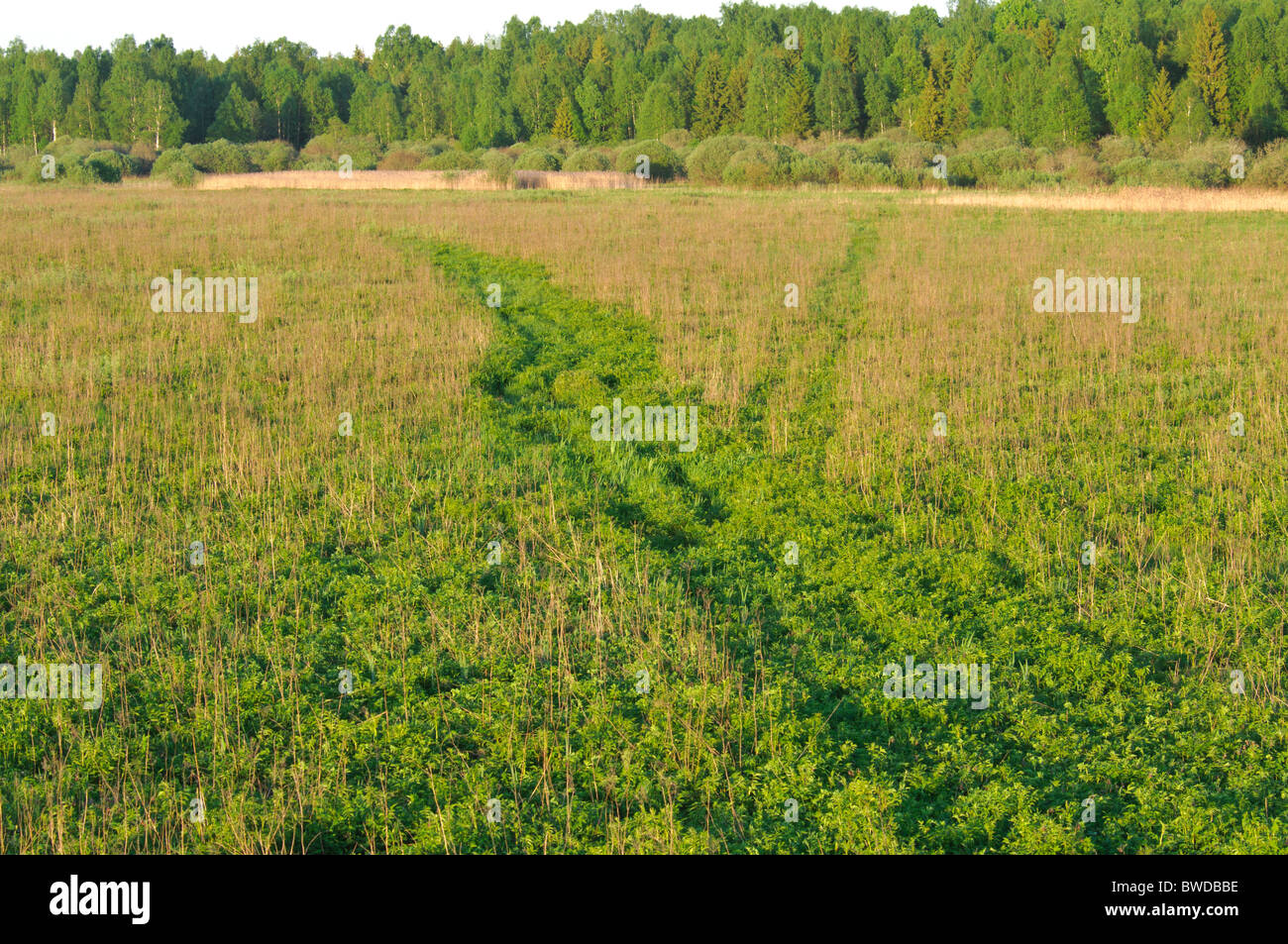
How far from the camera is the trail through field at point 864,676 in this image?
197 inches

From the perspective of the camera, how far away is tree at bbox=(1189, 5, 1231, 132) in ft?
238

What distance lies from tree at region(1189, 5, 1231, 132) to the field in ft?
221

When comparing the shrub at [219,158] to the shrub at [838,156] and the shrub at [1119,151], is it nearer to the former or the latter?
the shrub at [838,156]

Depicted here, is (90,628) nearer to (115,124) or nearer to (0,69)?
(115,124)

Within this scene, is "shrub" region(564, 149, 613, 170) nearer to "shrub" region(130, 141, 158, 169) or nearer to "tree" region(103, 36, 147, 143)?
"shrub" region(130, 141, 158, 169)

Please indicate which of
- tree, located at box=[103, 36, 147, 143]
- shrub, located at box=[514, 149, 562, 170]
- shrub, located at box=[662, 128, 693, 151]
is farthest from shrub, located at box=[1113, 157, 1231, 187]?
tree, located at box=[103, 36, 147, 143]

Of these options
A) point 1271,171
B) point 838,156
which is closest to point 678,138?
point 838,156

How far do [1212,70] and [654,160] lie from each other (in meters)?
44.4

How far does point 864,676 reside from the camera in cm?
625

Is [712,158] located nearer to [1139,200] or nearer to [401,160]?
[1139,200]

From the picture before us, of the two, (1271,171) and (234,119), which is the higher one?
(234,119)

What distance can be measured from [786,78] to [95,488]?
276 ft

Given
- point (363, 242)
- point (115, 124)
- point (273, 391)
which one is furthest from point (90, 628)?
point (115, 124)
